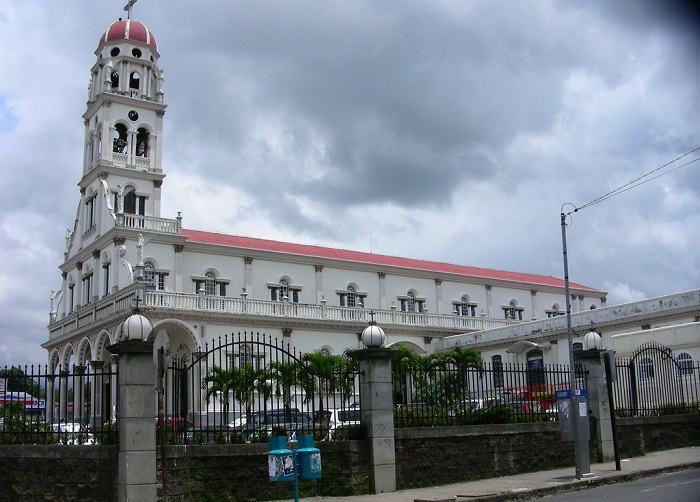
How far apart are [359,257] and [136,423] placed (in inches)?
1666

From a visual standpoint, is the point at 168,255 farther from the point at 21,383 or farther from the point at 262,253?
the point at 21,383

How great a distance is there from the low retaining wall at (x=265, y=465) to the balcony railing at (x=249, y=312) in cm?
2480

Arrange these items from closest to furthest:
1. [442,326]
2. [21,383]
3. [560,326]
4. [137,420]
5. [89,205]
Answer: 1. [137,420]
2. [21,383]
3. [560,326]
4. [89,205]
5. [442,326]

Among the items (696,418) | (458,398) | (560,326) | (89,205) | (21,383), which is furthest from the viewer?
(89,205)

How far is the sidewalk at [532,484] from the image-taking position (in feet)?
48.7

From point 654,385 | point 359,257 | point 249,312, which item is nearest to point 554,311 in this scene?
point 359,257

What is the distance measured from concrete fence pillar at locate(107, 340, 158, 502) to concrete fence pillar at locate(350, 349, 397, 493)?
4.51m

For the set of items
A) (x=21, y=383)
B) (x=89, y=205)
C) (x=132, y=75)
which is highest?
(x=132, y=75)

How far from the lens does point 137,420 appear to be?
1350 centimetres

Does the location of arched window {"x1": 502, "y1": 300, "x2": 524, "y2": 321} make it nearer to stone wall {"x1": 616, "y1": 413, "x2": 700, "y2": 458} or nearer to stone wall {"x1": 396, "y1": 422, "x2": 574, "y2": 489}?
stone wall {"x1": 616, "y1": 413, "x2": 700, "y2": 458}

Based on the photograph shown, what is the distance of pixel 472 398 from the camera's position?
19.7 m

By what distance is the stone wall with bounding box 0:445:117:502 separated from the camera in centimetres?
1367

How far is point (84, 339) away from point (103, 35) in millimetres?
18550

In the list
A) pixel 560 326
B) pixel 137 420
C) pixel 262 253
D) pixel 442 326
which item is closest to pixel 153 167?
pixel 262 253
